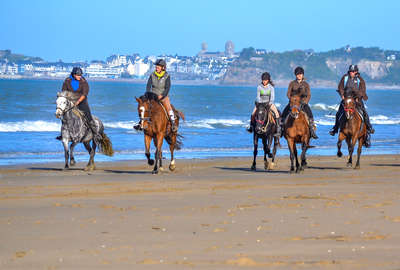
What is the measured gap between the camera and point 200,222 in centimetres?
923

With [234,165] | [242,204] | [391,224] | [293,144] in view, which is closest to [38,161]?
[234,165]

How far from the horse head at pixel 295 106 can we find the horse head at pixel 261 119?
95 centimetres

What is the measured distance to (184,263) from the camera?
7145 millimetres

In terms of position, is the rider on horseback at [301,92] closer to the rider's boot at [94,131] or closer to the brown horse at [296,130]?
the brown horse at [296,130]

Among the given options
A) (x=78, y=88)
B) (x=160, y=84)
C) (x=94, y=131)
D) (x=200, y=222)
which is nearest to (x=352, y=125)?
(x=160, y=84)

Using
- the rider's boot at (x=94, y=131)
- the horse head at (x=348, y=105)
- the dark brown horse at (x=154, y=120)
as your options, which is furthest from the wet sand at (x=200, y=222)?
the horse head at (x=348, y=105)

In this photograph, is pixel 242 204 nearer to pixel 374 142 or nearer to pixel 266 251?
pixel 266 251

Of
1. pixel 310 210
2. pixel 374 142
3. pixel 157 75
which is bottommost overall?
pixel 374 142

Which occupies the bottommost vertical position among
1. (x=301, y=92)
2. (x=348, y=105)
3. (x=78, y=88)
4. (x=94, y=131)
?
(x=94, y=131)

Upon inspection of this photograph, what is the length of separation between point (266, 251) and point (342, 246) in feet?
2.48

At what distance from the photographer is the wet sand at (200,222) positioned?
728 centimetres

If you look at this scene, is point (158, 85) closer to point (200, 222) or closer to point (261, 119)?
point (261, 119)

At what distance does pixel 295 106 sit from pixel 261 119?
1067mm

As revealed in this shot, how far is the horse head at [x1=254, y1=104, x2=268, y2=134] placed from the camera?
57.4ft
